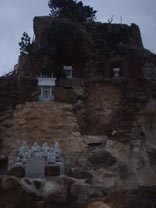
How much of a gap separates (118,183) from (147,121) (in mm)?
5109

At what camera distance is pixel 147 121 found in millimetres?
24703

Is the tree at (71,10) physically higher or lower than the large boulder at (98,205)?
higher

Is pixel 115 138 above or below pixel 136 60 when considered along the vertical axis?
below

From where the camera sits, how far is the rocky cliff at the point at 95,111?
69.6ft

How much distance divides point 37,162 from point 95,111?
6.95 m

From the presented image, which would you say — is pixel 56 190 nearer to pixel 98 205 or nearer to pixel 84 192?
pixel 84 192

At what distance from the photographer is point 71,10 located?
3503 centimetres

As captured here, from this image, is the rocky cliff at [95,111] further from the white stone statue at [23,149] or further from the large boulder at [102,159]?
the white stone statue at [23,149]

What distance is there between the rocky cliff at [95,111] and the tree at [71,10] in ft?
6.66

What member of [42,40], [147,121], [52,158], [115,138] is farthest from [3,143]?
[42,40]

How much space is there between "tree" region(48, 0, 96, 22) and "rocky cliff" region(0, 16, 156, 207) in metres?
2.03

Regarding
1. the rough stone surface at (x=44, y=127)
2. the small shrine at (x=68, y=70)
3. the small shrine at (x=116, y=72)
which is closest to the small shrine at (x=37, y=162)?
the rough stone surface at (x=44, y=127)

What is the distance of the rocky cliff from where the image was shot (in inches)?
835

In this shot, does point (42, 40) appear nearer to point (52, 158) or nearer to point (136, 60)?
point (136, 60)
